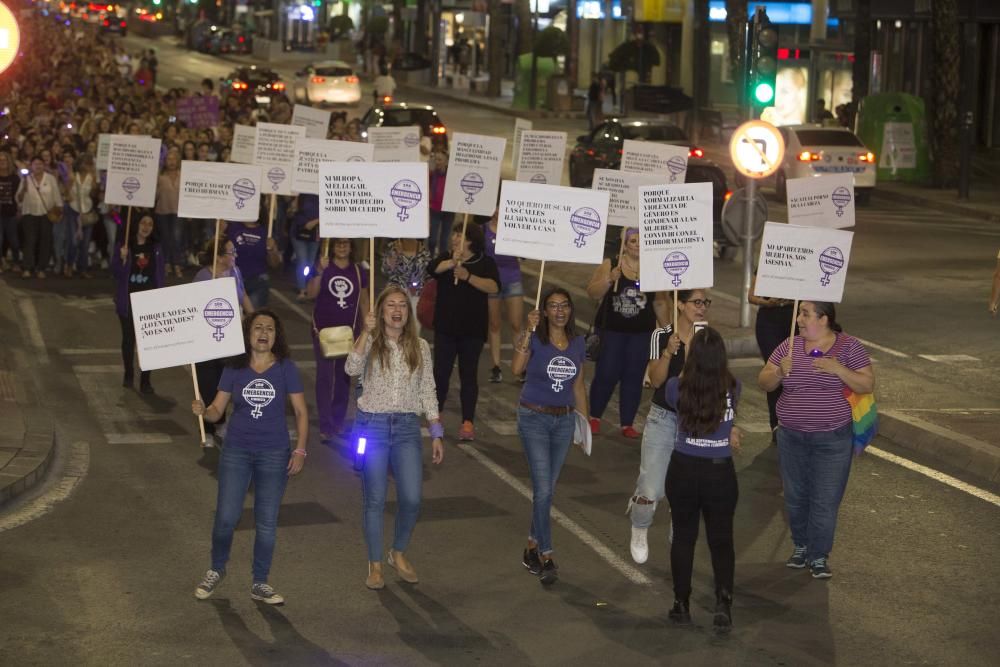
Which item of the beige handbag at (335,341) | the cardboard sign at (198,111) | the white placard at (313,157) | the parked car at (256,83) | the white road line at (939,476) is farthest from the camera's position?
the parked car at (256,83)

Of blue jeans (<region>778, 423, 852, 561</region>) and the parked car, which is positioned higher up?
the parked car

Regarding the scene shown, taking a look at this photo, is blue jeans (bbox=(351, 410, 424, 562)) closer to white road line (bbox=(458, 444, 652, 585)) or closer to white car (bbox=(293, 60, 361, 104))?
white road line (bbox=(458, 444, 652, 585))

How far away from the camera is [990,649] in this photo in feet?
29.3

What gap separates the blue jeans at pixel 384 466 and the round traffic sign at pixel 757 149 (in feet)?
30.0

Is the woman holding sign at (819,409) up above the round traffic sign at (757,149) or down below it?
below

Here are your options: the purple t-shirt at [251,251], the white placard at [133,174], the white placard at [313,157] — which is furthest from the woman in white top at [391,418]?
the white placard at [133,174]

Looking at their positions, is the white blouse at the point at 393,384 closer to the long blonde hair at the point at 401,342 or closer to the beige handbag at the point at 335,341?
the long blonde hair at the point at 401,342

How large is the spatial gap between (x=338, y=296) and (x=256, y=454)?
13.8 ft

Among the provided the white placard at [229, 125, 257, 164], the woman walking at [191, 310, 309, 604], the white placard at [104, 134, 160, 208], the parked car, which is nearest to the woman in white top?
the woman walking at [191, 310, 309, 604]

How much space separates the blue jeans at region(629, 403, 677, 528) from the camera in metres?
10.2

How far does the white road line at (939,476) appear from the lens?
40.3 feet

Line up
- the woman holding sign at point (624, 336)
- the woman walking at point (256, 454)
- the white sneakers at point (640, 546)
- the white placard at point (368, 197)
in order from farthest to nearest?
the woman holding sign at point (624, 336), the white placard at point (368, 197), the white sneakers at point (640, 546), the woman walking at point (256, 454)

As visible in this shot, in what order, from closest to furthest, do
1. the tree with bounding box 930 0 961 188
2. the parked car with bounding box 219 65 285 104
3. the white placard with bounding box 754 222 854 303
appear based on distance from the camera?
the white placard with bounding box 754 222 854 303 < the tree with bounding box 930 0 961 188 < the parked car with bounding box 219 65 285 104

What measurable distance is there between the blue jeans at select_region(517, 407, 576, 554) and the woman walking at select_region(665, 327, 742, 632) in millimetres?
1159
